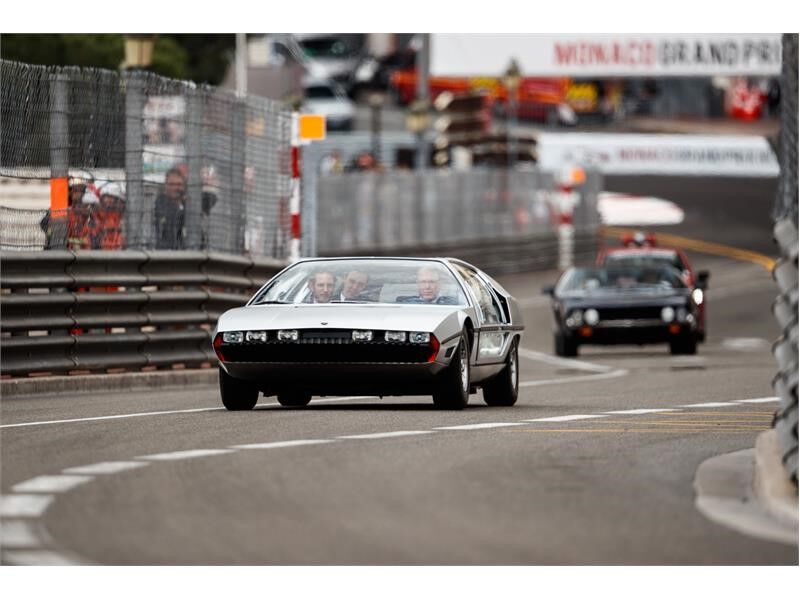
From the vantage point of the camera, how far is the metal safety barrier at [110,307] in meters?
19.2

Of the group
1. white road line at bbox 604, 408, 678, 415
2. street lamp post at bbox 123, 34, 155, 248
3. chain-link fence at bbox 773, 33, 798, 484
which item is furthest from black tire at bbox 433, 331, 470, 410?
street lamp post at bbox 123, 34, 155, 248

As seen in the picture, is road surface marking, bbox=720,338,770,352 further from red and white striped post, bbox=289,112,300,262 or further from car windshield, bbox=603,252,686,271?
red and white striped post, bbox=289,112,300,262

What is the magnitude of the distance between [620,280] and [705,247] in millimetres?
28960

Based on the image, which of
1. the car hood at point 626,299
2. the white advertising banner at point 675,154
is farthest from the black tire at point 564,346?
the white advertising banner at point 675,154

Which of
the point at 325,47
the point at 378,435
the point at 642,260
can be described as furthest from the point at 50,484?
the point at 325,47

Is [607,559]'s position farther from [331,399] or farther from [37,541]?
[331,399]

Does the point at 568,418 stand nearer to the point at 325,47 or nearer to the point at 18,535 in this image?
the point at 18,535

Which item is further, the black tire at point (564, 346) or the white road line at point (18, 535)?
the black tire at point (564, 346)

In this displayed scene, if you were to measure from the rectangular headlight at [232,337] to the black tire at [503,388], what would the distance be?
246 centimetres

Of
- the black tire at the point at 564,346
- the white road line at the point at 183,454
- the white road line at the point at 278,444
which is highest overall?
the white road line at the point at 183,454

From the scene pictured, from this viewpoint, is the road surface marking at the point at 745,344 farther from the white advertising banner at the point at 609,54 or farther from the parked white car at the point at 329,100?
the parked white car at the point at 329,100

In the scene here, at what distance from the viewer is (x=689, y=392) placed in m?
19.8

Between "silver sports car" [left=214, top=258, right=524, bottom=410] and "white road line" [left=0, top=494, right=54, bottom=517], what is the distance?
5549mm

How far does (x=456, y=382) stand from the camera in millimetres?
16031
